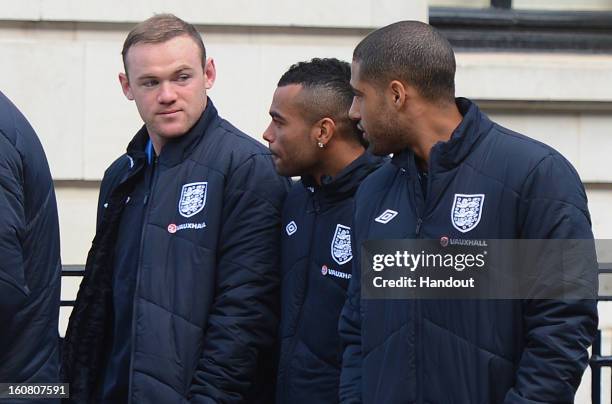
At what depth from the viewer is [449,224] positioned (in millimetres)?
4234

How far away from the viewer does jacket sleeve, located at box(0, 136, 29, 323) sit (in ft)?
13.9

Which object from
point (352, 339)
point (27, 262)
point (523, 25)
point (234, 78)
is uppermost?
point (523, 25)

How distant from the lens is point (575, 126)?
8.39 m

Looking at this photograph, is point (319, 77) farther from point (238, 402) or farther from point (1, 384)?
point (1, 384)

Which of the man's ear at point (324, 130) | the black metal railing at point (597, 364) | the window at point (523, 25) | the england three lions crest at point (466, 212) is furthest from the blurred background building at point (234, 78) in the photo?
the england three lions crest at point (466, 212)

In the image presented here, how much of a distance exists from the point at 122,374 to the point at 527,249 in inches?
66.6

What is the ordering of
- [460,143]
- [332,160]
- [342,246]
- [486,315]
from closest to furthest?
[486,315]
[460,143]
[342,246]
[332,160]

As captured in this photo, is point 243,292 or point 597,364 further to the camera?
point 597,364

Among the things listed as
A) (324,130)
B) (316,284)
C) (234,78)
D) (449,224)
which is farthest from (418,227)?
(234,78)

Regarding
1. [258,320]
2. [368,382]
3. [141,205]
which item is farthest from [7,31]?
[368,382]

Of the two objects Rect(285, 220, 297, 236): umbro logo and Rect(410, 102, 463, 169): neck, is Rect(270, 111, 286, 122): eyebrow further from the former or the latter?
Rect(410, 102, 463, 169): neck

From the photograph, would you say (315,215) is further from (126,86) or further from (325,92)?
(126,86)

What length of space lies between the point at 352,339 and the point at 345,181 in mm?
704

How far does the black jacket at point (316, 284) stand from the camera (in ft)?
15.9
